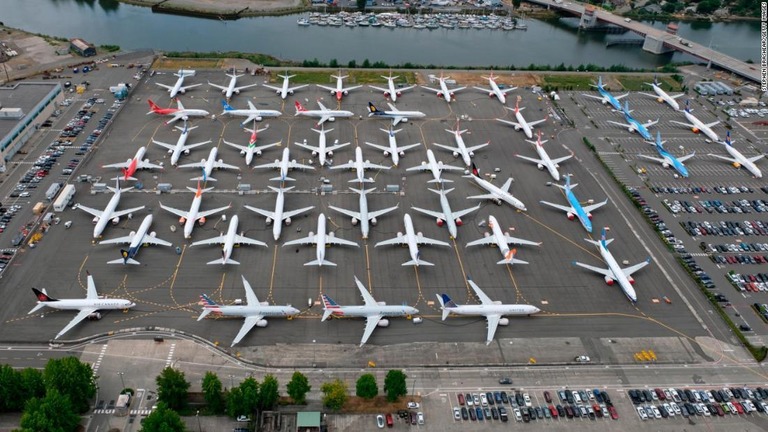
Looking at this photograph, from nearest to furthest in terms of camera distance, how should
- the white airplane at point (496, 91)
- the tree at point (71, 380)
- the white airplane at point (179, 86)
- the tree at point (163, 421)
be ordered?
the tree at point (163, 421) < the tree at point (71, 380) < the white airplane at point (179, 86) < the white airplane at point (496, 91)

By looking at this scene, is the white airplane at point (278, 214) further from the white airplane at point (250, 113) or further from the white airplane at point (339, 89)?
the white airplane at point (339, 89)

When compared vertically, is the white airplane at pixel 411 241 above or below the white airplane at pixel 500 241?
below

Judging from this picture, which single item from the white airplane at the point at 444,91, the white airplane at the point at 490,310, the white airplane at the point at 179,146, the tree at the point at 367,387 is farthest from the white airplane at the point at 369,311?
the white airplane at the point at 444,91

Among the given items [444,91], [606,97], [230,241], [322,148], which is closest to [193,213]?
[230,241]

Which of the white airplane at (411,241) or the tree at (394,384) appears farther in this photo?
the white airplane at (411,241)

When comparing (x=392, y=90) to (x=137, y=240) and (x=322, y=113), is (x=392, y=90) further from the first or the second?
(x=137, y=240)

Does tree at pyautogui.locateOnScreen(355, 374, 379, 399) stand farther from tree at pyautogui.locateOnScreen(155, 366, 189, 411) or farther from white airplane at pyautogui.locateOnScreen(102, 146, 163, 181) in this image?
white airplane at pyautogui.locateOnScreen(102, 146, 163, 181)

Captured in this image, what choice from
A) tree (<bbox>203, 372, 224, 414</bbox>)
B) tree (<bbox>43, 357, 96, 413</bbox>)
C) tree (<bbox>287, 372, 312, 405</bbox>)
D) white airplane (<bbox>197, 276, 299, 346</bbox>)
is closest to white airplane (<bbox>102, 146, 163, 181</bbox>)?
white airplane (<bbox>197, 276, 299, 346</bbox>)
